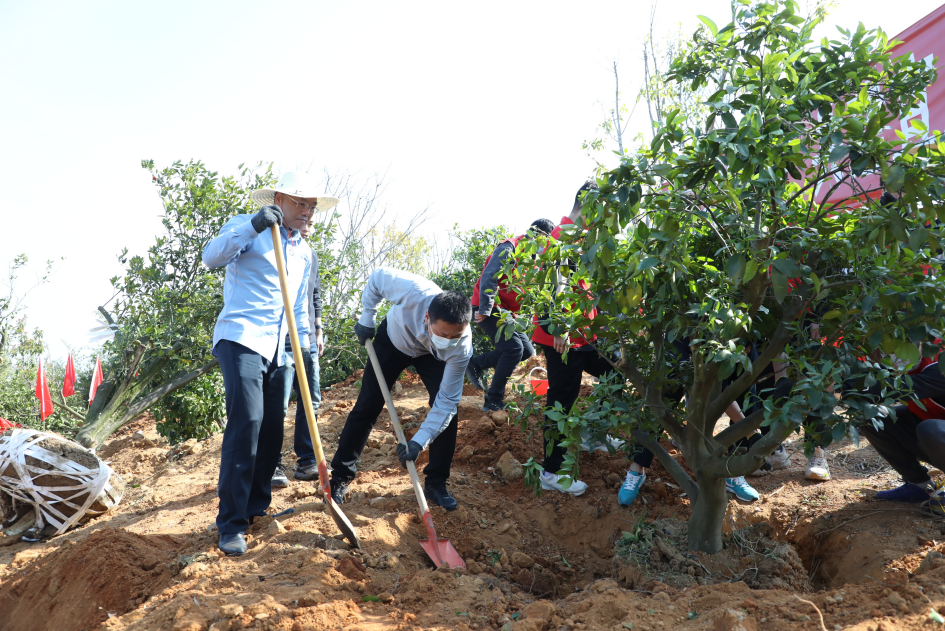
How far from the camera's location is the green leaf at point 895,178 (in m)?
1.66

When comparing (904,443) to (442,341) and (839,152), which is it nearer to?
(839,152)

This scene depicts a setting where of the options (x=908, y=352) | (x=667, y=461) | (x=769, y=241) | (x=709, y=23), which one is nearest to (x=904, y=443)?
(x=667, y=461)

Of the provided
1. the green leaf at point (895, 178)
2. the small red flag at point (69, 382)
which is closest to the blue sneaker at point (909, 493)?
the green leaf at point (895, 178)

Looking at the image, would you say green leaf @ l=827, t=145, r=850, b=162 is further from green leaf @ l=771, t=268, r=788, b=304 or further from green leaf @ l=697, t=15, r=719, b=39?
green leaf @ l=697, t=15, r=719, b=39

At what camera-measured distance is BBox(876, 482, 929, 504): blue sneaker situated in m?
3.13

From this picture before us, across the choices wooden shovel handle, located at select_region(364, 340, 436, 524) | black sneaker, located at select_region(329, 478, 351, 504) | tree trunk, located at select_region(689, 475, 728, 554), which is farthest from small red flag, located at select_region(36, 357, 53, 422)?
tree trunk, located at select_region(689, 475, 728, 554)

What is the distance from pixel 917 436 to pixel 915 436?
0.21 meters

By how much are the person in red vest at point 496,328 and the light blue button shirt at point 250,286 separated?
1.46 meters

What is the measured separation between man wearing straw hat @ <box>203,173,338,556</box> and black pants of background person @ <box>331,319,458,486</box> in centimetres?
49

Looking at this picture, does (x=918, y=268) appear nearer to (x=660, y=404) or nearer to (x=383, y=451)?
(x=660, y=404)

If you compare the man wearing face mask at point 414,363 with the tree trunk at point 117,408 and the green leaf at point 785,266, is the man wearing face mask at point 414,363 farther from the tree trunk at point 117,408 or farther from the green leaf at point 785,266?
the tree trunk at point 117,408

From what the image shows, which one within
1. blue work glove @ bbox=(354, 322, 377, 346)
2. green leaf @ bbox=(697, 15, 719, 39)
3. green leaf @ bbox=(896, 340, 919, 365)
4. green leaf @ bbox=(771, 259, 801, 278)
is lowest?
green leaf @ bbox=(896, 340, 919, 365)

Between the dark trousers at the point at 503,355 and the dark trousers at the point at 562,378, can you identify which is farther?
the dark trousers at the point at 503,355

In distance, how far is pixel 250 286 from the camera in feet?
9.82
